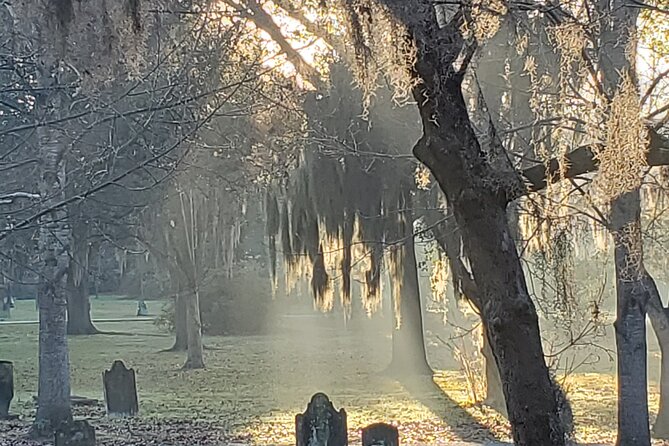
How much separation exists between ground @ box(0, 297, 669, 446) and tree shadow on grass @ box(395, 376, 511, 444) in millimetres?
19

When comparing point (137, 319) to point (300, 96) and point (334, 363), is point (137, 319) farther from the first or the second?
point (300, 96)

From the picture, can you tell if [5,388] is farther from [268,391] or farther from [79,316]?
[79,316]

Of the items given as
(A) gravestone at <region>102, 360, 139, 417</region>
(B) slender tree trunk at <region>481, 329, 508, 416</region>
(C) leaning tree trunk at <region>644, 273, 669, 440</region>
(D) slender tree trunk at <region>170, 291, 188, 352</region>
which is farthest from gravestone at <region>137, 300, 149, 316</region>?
(C) leaning tree trunk at <region>644, 273, 669, 440</region>

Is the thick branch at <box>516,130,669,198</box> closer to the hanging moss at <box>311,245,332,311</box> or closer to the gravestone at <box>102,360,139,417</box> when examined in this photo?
the hanging moss at <box>311,245,332,311</box>

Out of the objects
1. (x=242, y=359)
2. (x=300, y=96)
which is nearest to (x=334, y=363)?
(x=242, y=359)

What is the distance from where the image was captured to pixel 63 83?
1041 centimetres

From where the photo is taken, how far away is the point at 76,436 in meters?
9.42

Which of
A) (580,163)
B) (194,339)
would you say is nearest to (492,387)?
(194,339)

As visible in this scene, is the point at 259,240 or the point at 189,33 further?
the point at 259,240

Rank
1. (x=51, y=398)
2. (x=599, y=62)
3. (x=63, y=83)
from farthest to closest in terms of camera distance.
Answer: (x=51, y=398), (x=63, y=83), (x=599, y=62)

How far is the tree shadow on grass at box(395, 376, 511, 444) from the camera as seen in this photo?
1221 centimetres

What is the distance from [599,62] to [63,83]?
5896 mm

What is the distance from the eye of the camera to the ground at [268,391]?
41.0 ft

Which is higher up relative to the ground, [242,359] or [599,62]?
[599,62]
